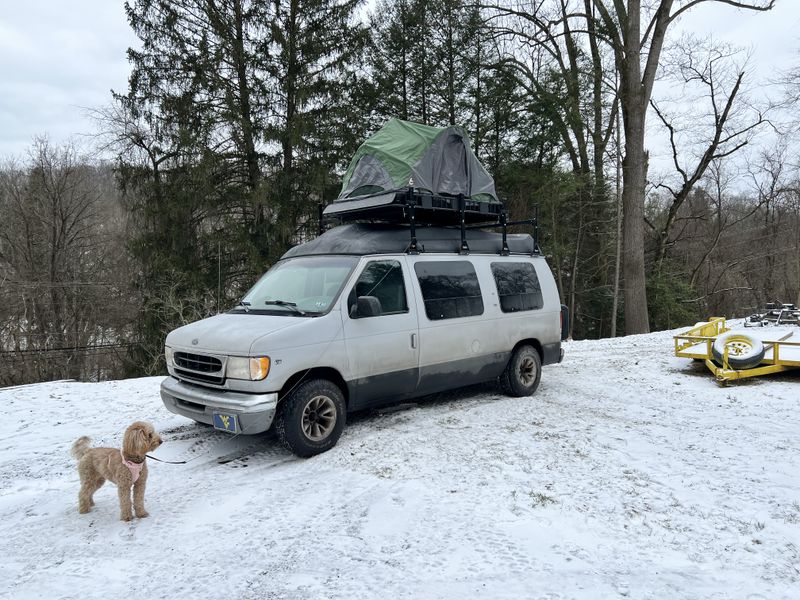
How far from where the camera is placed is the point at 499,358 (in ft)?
22.2

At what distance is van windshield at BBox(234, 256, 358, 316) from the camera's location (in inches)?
206

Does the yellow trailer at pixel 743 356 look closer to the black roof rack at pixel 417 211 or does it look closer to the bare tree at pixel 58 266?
the black roof rack at pixel 417 211

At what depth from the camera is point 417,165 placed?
6410mm

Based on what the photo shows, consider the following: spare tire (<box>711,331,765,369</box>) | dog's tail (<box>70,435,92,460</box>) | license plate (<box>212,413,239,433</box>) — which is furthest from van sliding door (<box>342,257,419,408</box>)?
spare tire (<box>711,331,765,369</box>)

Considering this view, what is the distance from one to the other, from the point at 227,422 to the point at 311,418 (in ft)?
2.51

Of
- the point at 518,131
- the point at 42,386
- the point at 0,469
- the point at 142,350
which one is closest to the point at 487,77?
the point at 518,131

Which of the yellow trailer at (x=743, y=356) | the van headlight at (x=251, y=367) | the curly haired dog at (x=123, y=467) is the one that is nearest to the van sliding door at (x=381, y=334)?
the van headlight at (x=251, y=367)

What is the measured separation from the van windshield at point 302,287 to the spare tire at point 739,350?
20.1 feet

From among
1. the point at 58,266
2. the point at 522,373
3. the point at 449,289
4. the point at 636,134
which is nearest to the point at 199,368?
the point at 449,289

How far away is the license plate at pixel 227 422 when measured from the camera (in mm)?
4453

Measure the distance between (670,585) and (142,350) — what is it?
1716 cm

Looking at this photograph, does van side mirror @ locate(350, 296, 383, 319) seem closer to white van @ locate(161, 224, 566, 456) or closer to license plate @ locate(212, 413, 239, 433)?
white van @ locate(161, 224, 566, 456)

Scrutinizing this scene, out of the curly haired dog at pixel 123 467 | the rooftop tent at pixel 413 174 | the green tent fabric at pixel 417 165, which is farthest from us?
the green tent fabric at pixel 417 165

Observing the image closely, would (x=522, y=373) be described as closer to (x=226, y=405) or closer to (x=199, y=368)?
A: (x=226, y=405)
